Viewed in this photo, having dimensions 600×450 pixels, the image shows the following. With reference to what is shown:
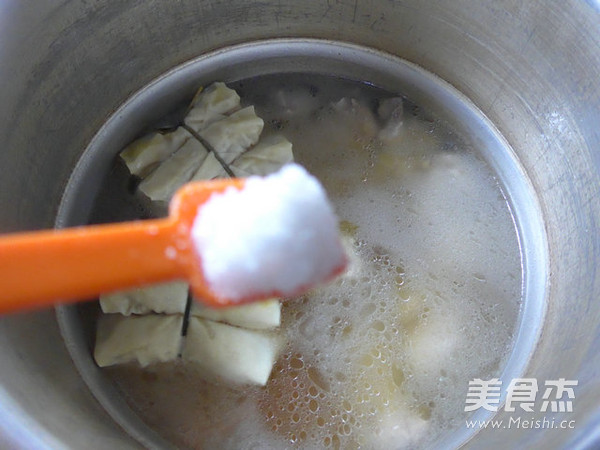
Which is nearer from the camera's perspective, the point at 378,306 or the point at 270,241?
the point at 270,241

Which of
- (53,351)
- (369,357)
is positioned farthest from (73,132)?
(369,357)

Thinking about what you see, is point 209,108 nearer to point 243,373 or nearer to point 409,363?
point 243,373

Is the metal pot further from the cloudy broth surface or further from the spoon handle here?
the spoon handle

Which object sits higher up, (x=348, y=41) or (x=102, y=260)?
(x=348, y=41)

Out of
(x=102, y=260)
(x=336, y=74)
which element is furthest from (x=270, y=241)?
(x=336, y=74)

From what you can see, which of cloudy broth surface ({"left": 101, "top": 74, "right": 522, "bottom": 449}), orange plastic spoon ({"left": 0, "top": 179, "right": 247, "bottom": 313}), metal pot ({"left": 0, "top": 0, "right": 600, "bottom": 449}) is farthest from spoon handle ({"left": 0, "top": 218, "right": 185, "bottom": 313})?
cloudy broth surface ({"left": 101, "top": 74, "right": 522, "bottom": 449})

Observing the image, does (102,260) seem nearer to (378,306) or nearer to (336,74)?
(378,306)

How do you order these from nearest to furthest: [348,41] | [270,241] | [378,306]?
[270,241], [378,306], [348,41]
